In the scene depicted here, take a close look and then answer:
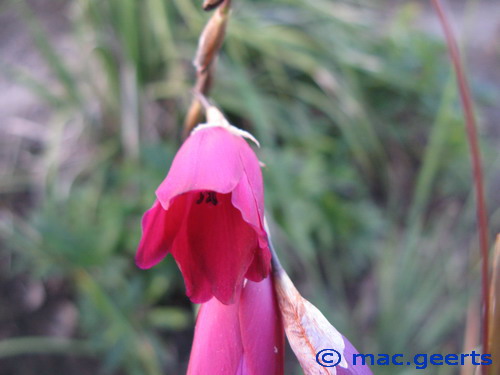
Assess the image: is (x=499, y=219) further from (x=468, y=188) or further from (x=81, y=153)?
(x=81, y=153)

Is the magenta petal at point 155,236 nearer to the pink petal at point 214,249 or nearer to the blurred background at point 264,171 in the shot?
the pink petal at point 214,249

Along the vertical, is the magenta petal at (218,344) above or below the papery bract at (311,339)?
below

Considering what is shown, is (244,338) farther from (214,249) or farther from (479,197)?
(479,197)

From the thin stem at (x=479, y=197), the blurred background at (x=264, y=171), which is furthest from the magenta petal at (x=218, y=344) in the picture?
the blurred background at (x=264, y=171)

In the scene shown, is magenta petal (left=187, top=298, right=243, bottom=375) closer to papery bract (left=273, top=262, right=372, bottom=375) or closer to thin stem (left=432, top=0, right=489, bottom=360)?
papery bract (left=273, top=262, right=372, bottom=375)

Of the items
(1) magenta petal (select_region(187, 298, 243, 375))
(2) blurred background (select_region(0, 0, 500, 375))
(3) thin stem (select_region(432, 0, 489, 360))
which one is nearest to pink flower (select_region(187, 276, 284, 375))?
(1) magenta petal (select_region(187, 298, 243, 375))

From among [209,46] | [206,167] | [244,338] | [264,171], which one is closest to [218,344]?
[244,338]

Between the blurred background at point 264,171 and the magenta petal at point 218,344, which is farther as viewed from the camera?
the blurred background at point 264,171
